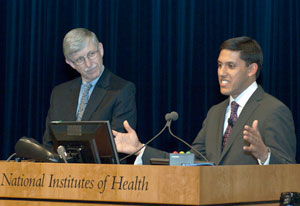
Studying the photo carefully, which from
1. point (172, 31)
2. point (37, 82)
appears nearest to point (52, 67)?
point (37, 82)

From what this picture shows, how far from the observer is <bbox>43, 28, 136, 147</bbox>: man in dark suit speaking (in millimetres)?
3922

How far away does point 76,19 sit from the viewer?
18.1 feet

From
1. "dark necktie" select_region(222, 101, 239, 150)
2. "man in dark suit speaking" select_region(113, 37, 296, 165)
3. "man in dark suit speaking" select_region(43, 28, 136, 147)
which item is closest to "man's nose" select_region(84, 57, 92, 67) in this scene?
"man in dark suit speaking" select_region(43, 28, 136, 147)

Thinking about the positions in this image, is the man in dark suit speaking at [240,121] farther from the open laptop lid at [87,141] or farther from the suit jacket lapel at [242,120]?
the open laptop lid at [87,141]

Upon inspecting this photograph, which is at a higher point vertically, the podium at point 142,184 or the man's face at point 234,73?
the man's face at point 234,73

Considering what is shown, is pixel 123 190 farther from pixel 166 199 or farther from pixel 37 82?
pixel 37 82

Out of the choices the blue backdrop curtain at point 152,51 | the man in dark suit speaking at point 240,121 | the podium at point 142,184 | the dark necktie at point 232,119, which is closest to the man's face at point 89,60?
the man in dark suit speaking at point 240,121

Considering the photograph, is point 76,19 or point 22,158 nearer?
point 22,158

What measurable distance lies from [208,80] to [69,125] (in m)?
2.35

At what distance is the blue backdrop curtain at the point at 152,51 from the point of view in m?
4.85

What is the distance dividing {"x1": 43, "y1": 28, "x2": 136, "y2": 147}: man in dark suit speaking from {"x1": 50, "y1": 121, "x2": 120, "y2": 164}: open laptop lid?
95cm

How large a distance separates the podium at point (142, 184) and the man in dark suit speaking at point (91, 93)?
4.41 feet

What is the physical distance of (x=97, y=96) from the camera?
3.99m

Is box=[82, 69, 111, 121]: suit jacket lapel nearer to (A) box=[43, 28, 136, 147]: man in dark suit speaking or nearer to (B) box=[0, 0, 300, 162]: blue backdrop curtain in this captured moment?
(A) box=[43, 28, 136, 147]: man in dark suit speaking
